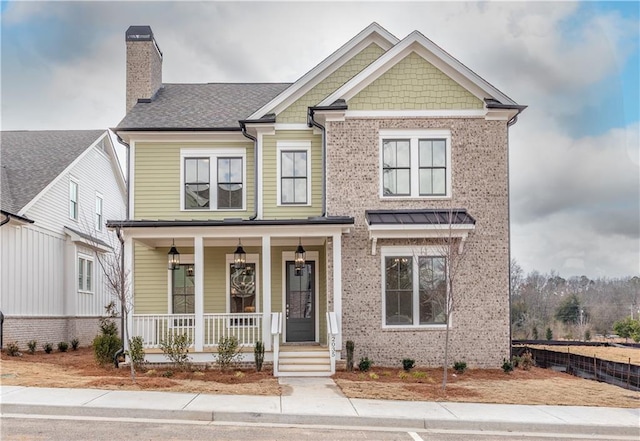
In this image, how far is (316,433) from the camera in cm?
860

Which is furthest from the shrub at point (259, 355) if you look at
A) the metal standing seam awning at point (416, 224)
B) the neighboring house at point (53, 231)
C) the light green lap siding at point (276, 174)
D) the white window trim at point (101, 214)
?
the white window trim at point (101, 214)

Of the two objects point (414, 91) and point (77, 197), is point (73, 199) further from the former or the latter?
point (414, 91)

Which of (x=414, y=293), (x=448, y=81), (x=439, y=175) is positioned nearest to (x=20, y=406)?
(x=414, y=293)

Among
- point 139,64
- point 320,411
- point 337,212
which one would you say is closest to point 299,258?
point 337,212

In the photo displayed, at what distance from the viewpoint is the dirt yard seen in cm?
1139

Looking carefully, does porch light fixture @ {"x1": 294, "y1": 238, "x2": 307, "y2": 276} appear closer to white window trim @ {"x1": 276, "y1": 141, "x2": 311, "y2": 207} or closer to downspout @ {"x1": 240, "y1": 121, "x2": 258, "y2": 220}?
white window trim @ {"x1": 276, "y1": 141, "x2": 311, "y2": 207}

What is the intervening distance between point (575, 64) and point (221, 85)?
12.6 m

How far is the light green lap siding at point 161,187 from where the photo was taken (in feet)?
55.9

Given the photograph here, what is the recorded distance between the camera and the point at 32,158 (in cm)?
2273

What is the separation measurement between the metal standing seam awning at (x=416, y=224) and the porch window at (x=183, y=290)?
18.7ft

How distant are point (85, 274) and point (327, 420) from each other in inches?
721

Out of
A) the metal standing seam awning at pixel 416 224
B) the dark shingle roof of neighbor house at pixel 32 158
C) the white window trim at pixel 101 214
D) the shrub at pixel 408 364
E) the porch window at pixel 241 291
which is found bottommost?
the shrub at pixel 408 364

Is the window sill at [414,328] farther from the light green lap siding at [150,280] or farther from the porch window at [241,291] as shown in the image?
the light green lap siding at [150,280]

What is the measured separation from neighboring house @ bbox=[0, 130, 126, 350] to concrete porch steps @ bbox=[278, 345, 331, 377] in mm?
9604
